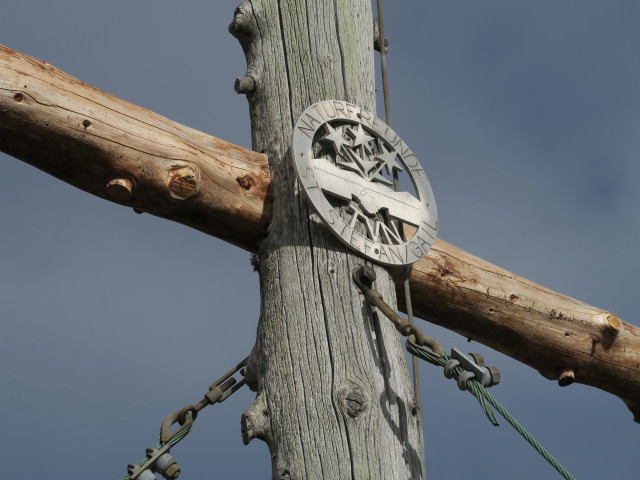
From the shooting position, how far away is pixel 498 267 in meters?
4.57

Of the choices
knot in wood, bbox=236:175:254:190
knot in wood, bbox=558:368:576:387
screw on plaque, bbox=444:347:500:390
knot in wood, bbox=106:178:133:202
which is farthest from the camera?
knot in wood, bbox=558:368:576:387

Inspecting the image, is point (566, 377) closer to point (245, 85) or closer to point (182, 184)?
point (245, 85)

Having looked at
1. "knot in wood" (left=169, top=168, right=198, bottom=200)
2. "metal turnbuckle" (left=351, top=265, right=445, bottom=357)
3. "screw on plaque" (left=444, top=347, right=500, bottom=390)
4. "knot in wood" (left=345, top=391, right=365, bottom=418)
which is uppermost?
"knot in wood" (left=169, top=168, right=198, bottom=200)

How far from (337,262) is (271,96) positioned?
28.3 inches

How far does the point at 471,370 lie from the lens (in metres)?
3.50

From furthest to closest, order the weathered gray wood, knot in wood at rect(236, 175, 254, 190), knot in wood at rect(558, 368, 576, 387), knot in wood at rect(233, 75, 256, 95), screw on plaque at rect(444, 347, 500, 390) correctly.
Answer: knot in wood at rect(558, 368, 576, 387), knot in wood at rect(233, 75, 256, 95), knot in wood at rect(236, 175, 254, 190), screw on plaque at rect(444, 347, 500, 390), the weathered gray wood

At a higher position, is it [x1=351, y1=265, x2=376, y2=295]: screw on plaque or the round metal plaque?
the round metal plaque

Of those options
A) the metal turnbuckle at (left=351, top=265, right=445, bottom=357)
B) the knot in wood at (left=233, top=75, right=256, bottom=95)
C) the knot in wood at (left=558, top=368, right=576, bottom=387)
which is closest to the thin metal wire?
the metal turnbuckle at (left=351, top=265, right=445, bottom=357)

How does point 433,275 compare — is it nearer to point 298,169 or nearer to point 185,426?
point 298,169

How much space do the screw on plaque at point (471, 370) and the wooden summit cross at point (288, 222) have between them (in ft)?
0.54

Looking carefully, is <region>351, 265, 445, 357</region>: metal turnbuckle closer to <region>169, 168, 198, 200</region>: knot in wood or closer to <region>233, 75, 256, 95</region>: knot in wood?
<region>169, 168, 198, 200</region>: knot in wood

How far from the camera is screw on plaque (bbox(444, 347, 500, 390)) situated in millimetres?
3477

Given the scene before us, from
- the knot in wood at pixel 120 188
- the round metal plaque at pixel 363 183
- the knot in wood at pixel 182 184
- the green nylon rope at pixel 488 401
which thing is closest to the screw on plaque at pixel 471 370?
the green nylon rope at pixel 488 401

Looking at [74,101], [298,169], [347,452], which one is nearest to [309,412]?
[347,452]
